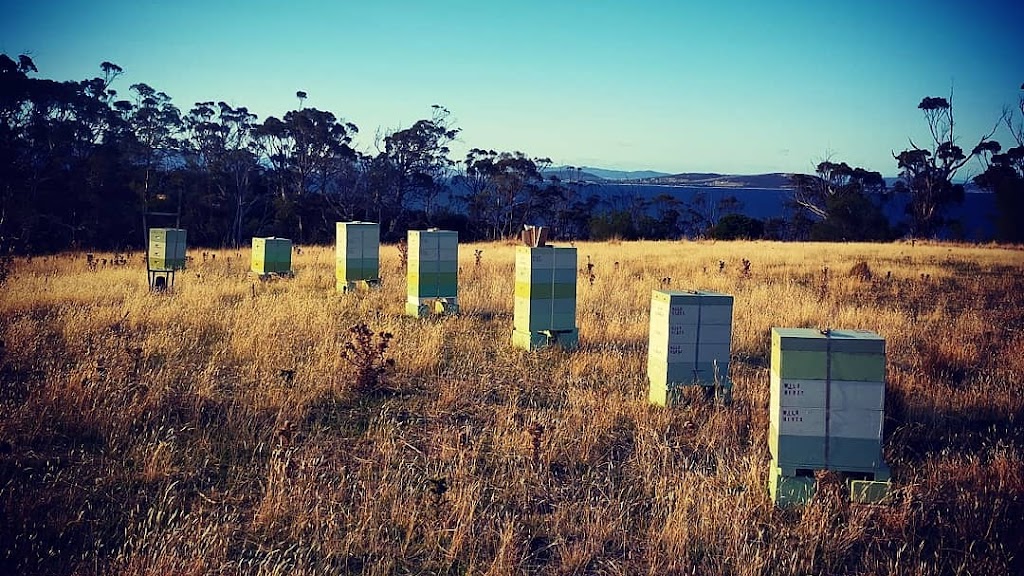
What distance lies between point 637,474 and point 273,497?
280 cm

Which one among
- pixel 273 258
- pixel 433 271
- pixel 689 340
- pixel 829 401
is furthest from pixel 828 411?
pixel 273 258

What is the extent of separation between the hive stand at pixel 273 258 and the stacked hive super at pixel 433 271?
6.10 meters

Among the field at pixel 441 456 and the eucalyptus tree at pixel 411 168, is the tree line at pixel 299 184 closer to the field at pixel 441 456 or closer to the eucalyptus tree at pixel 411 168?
the eucalyptus tree at pixel 411 168

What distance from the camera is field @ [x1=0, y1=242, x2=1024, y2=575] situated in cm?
472

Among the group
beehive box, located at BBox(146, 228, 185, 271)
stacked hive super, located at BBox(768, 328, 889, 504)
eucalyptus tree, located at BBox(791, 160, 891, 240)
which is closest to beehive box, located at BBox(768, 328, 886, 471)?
stacked hive super, located at BBox(768, 328, 889, 504)

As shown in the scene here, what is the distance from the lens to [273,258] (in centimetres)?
1806

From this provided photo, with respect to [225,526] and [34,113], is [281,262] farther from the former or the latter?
[34,113]

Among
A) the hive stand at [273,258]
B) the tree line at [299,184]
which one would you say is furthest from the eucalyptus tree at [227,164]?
the hive stand at [273,258]

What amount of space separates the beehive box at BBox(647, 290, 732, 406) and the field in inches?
10.6

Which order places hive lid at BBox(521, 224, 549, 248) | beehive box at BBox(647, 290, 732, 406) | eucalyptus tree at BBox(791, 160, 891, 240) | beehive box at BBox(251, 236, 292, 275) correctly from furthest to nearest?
eucalyptus tree at BBox(791, 160, 891, 240)
beehive box at BBox(251, 236, 292, 275)
hive lid at BBox(521, 224, 549, 248)
beehive box at BBox(647, 290, 732, 406)

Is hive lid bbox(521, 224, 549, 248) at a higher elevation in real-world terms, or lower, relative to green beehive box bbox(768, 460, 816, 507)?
higher

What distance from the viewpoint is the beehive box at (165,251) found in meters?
15.1

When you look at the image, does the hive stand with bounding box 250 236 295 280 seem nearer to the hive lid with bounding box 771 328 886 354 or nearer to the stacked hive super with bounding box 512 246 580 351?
the stacked hive super with bounding box 512 246 580 351

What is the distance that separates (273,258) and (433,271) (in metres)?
6.63
